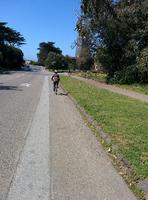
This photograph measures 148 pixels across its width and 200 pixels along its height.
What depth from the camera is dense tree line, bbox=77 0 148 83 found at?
4153 centimetres

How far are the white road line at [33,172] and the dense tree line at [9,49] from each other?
313 feet

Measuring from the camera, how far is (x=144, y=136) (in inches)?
439

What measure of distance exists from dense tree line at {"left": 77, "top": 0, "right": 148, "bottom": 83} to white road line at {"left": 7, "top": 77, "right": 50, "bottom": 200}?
2884 cm

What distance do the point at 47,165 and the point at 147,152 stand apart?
2285 mm

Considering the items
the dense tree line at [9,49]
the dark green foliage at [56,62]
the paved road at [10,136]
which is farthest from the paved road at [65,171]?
the dark green foliage at [56,62]

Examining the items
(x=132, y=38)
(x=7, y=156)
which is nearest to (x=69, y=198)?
→ (x=7, y=156)

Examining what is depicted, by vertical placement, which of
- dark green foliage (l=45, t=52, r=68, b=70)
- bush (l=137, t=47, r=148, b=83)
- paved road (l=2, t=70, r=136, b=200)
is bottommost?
dark green foliage (l=45, t=52, r=68, b=70)

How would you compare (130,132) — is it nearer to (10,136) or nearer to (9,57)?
(10,136)

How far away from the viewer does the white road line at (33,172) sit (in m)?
6.29

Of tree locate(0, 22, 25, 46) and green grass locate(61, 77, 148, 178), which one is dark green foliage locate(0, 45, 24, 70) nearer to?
tree locate(0, 22, 25, 46)

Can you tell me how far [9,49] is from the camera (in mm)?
118938

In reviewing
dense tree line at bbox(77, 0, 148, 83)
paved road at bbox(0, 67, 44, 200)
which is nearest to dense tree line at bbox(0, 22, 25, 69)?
dense tree line at bbox(77, 0, 148, 83)

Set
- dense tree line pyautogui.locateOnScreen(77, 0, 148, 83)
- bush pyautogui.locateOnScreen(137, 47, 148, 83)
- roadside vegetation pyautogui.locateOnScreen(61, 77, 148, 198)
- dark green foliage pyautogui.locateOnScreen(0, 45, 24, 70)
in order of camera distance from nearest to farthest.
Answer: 1. roadside vegetation pyautogui.locateOnScreen(61, 77, 148, 198)
2. bush pyautogui.locateOnScreen(137, 47, 148, 83)
3. dense tree line pyautogui.locateOnScreen(77, 0, 148, 83)
4. dark green foliage pyautogui.locateOnScreen(0, 45, 24, 70)

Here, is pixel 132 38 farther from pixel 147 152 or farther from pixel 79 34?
pixel 147 152
